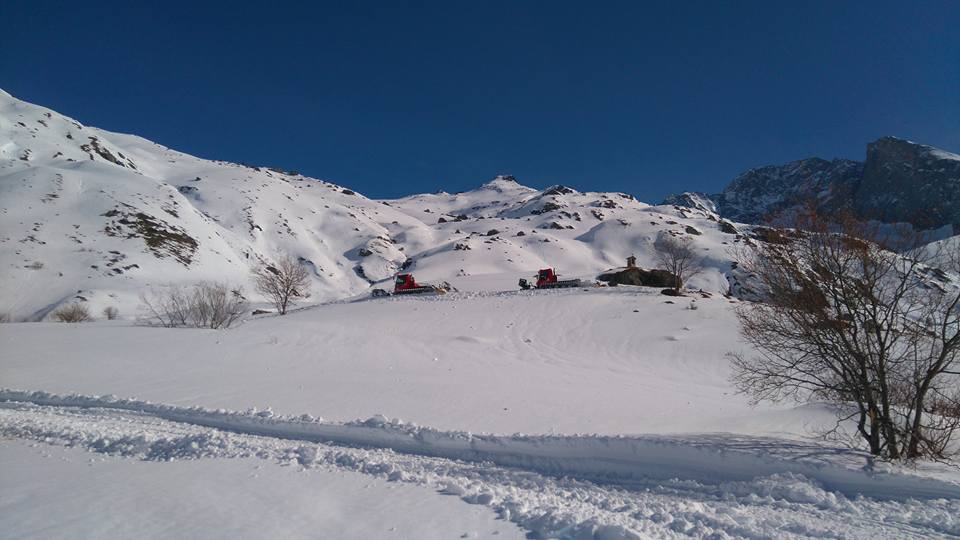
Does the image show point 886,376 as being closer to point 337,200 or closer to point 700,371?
point 700,371

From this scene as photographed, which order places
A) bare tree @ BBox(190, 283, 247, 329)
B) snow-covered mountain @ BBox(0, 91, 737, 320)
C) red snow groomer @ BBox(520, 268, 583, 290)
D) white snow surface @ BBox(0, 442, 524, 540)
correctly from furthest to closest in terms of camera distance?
snow-covered mountain @ BBox(0, 91, 737, 320) < red snow groomer @ BBox(520, 268, 583, 290) < bare tree @ BBox(190, 283, 247, 329) < white snow surface @ BBox(0, 442, 524, 540)

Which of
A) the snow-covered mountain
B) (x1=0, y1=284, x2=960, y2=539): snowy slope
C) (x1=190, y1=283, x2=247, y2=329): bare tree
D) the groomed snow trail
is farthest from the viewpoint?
the snow-covered mountain

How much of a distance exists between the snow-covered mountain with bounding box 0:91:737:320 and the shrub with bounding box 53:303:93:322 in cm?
177

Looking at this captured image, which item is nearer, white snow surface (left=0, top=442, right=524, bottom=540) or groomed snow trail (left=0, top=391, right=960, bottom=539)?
white snow surface (left=0, top=442, right=524, bottom=540)

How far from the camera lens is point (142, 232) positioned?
56.5m

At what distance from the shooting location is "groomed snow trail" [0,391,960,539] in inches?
202

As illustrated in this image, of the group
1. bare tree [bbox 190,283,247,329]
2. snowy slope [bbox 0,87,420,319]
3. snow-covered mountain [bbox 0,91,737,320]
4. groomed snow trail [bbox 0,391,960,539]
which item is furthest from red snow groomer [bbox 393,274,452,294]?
groomed snow trail [bbox 0,391,960,539]

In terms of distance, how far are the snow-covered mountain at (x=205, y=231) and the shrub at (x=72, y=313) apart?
1.77 meters

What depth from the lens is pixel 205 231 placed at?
68.6m

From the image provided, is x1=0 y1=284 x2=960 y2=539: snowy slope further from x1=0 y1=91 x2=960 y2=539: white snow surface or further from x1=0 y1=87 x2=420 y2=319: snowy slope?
x1=0 y1=87 x2=420 y2=319: snowy slope

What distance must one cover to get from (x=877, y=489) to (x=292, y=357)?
1658 centimetres

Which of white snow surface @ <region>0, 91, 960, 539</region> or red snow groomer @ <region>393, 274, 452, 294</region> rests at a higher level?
red snow groomer @ <region>393, 274, 452, 294</region>

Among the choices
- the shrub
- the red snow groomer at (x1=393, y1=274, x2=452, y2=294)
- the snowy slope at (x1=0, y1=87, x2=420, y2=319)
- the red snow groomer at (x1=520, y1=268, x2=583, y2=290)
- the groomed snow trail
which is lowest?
the groomed snow trail

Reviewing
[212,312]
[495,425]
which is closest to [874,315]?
[495,425]
